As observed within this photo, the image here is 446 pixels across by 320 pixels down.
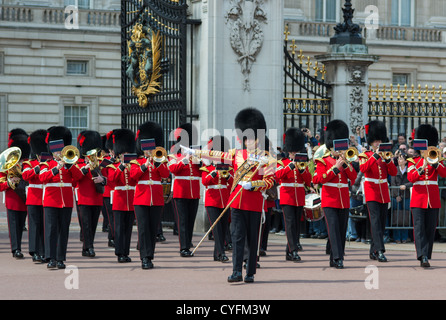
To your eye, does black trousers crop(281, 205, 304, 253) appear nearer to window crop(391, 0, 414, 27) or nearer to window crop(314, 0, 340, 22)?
window crop(314, 0, 340, 22)

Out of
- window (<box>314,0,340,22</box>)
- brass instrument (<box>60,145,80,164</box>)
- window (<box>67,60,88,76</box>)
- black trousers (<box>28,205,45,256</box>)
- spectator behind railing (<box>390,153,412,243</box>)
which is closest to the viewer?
brass instrument (<box>60,145,80,164</box>)

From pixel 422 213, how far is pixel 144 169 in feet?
9.73

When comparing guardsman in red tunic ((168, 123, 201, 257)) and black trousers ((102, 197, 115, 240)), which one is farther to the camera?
black trousers ((102, 197, 115, 240))

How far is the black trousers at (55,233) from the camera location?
1056 cm

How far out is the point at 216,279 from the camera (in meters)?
9.75

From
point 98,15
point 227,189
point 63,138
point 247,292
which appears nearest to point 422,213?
point 227,189

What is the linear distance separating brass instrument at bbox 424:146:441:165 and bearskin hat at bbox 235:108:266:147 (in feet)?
6.90

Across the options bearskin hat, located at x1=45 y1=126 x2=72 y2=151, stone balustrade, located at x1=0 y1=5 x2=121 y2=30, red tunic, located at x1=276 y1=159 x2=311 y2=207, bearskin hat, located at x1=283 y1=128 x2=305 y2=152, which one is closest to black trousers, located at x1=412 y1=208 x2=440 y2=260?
red tunic, located at x1=276 y1=159 x2=311 y2=207

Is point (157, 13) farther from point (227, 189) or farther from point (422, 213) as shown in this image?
point (422, 213)

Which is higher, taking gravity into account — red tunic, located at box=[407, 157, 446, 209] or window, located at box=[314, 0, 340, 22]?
window, located at box=[314, 0, 340, 22]

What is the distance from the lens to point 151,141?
1059cm

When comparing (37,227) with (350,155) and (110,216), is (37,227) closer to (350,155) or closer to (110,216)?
(110,216)

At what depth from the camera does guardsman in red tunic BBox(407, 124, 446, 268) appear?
10.8 metres

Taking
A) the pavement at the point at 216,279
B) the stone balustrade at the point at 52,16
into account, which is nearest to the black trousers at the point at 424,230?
the pavement at the point at 216,279
